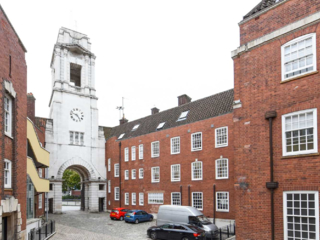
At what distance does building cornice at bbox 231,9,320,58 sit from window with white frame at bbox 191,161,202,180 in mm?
16358

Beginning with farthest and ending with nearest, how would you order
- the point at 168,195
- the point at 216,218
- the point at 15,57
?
the point at 168,195
the point at 216,218
the point at 15,57

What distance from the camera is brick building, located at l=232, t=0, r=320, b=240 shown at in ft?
38.4

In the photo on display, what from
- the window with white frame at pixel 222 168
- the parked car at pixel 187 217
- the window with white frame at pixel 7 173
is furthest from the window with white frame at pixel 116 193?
the window with white frame at pixel 7 173

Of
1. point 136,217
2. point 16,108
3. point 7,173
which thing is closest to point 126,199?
point 136,217

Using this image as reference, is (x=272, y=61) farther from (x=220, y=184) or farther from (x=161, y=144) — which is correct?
(x=161, y=144)

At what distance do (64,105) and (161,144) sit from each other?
16859 millimetres

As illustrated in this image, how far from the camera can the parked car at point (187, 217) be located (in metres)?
20.7

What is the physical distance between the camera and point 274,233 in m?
12.3

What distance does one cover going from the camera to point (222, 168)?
27.5 metres

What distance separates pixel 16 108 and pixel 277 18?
41.2 ft

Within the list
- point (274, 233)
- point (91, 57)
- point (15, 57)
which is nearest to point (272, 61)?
point (274, 233)

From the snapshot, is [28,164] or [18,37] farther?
[28,164]

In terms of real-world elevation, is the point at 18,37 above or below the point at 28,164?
above

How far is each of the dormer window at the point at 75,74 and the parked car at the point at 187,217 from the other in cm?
2950
